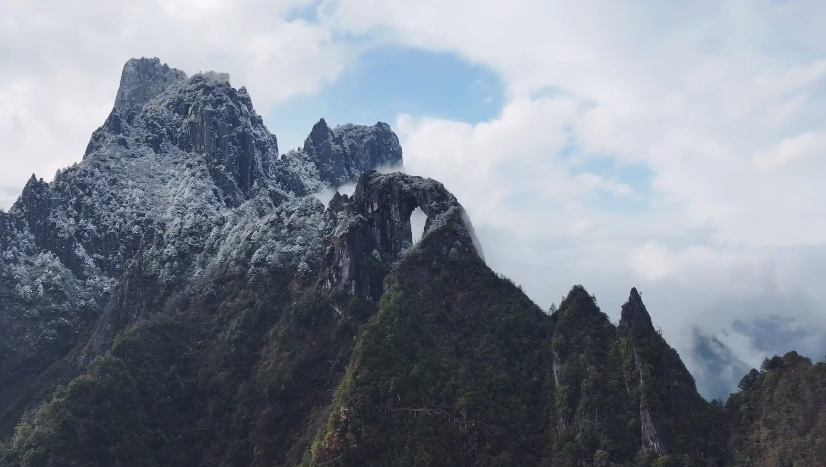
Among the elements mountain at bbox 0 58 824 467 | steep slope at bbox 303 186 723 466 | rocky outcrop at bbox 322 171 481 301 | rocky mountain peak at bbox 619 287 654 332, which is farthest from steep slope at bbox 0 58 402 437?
rocky mountain peak at bbox 619 287 654 332

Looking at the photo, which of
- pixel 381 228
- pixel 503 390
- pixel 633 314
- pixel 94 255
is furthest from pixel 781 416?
pixel 94 255

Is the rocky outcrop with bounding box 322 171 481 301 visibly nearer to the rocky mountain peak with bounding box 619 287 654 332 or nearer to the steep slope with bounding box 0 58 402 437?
the steep slope with bounding box 0 58 402 437

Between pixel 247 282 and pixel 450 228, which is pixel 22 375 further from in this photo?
pixel 450 228

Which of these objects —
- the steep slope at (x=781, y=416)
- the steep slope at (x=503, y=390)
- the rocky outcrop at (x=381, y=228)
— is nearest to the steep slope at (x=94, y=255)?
the rocky outcrop at (x=381, y=228)

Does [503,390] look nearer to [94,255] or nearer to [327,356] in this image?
[327,356]

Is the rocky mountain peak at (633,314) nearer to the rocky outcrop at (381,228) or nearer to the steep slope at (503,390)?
the steep slope at (503,390)
